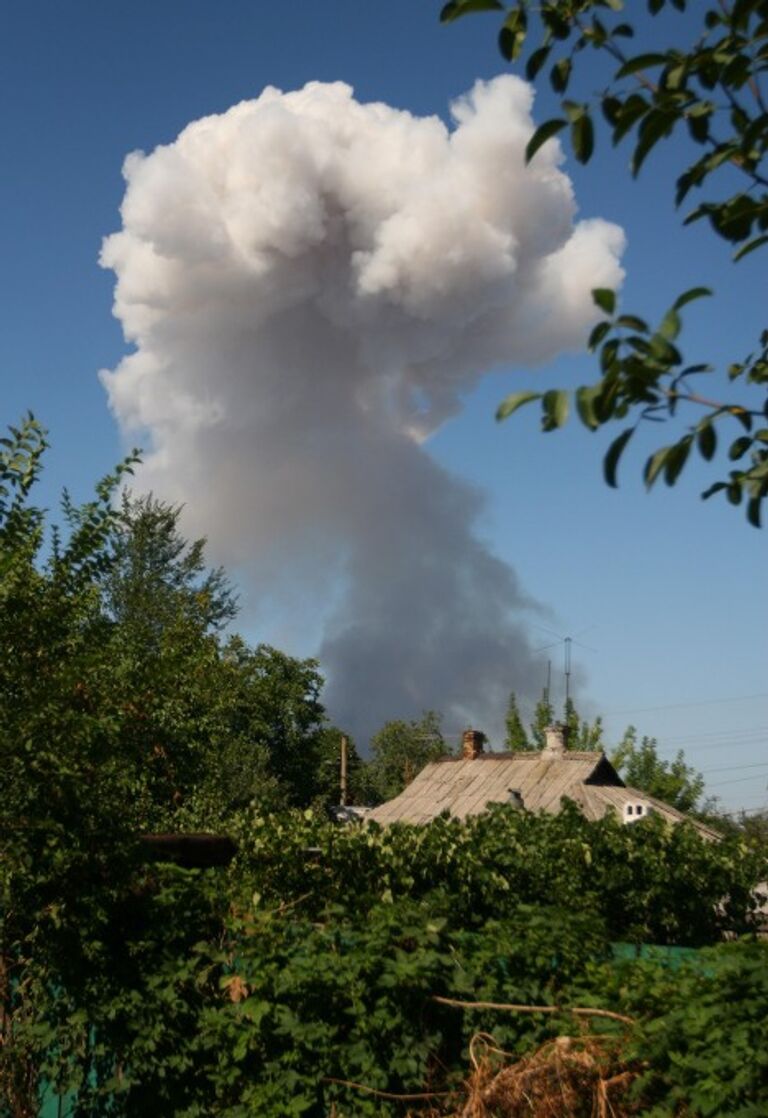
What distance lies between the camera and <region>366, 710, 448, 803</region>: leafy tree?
73.6 metres

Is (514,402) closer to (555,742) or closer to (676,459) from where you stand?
(676,459)

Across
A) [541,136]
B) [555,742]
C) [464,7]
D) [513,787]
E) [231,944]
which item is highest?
[555,742]

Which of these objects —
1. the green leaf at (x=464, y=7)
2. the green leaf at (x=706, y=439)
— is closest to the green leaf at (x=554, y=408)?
the green leaf at (x=706, y=439)

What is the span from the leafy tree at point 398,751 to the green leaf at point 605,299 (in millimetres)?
70193

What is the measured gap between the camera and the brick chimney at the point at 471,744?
32.0 meters

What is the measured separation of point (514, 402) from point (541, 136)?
760 millimetres

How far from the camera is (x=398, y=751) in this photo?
74938 mm

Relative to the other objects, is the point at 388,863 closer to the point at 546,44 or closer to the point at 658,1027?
the point at 658,1027

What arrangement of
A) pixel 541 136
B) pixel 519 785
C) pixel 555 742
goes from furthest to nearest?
pixel 555 742 < pixel 519 785 < pixel 541 136

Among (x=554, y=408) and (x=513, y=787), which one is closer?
(x=554, y=408)

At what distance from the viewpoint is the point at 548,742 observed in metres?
30.1

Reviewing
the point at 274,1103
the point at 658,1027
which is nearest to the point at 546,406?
the point at 658,1027

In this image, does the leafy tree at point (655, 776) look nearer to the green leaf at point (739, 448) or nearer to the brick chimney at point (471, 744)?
the brick chimney at point (471, 744)

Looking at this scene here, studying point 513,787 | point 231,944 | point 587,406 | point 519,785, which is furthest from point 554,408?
point 519,785
